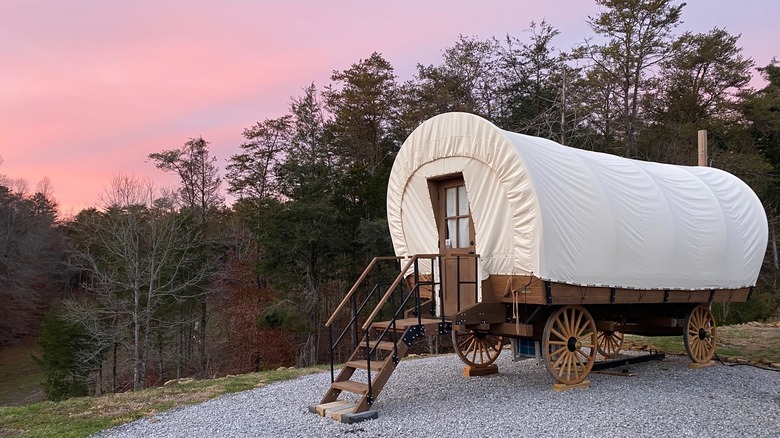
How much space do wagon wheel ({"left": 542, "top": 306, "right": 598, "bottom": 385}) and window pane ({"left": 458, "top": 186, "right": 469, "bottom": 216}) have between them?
1907 mm

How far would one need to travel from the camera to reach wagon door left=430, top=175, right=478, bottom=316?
7.83 meters

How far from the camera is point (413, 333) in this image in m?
7.09

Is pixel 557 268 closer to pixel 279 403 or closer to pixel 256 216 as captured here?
pixel 279 403

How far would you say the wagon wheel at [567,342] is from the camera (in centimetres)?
768

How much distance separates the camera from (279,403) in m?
7.84

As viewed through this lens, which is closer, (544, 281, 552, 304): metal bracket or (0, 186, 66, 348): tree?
(544, 281, 552, 304): metal bracket

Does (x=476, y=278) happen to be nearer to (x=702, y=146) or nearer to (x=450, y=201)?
(x=450, y=201)

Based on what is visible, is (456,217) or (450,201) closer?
(456,217)

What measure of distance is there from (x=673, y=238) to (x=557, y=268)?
255 cm

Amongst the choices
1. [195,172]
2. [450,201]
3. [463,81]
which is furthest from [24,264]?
[450,201]

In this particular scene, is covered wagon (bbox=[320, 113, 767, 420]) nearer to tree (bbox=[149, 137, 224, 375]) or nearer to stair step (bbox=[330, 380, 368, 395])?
stair step (bbox=[330, 380, 368, 395])

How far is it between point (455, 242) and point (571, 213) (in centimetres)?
177

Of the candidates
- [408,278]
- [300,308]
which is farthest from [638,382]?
[300,308]

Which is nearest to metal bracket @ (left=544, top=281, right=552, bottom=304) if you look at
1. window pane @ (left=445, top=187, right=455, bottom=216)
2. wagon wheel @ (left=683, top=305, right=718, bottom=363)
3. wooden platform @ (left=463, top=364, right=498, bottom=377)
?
window pane @ (left=445, top=187, right=455, bottom=216)
